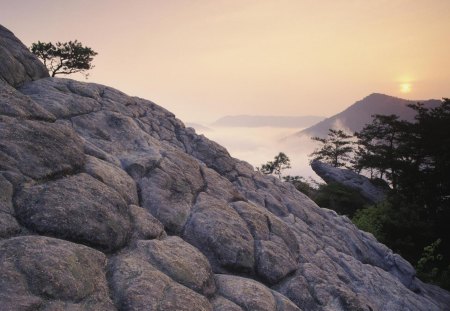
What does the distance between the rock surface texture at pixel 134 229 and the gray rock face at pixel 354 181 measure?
32360 mm

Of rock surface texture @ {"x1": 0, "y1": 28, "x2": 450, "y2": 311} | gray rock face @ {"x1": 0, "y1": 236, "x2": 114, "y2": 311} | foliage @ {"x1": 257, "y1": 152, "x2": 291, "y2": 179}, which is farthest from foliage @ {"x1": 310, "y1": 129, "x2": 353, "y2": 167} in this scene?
gray rock face @ {"x1": 0, "y1": 236, "x2": 114, "y2": 311}

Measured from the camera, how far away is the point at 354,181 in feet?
178

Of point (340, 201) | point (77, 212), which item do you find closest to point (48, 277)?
point (77, 212)

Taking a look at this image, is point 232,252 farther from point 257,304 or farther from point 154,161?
point 154,161

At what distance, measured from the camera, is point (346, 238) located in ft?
66.9

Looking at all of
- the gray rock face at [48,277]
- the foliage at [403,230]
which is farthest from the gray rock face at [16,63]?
the foliage at [403,230]

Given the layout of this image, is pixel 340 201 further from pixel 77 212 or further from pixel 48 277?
pixel 48 277

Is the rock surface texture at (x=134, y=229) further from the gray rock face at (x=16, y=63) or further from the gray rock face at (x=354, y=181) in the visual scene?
the gray rock face at (x=354, y=181)

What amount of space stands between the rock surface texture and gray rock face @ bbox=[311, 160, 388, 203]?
3236 centimetres

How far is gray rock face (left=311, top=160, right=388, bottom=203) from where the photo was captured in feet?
168

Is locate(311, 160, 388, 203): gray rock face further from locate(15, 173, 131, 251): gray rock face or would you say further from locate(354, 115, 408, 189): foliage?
locate(15, 173, 131, 251): gray rock face

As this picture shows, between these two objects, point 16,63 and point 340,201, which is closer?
point 16,63

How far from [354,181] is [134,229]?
1997 inches

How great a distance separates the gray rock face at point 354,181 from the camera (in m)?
51.2
